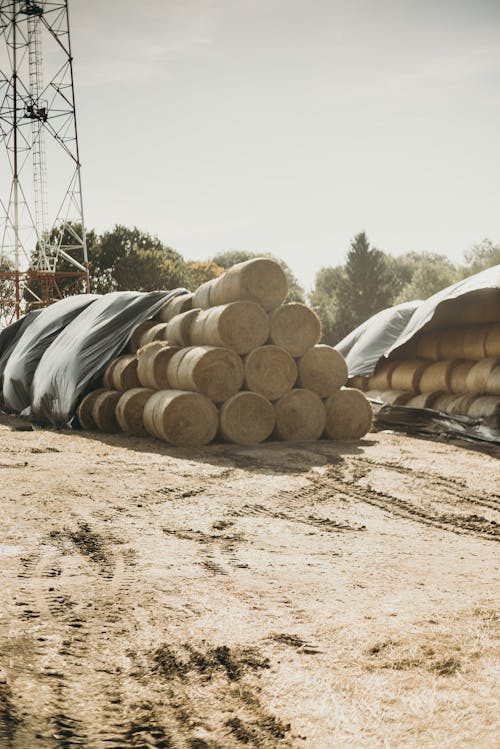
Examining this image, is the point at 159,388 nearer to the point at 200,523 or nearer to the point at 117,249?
the point at 200,523

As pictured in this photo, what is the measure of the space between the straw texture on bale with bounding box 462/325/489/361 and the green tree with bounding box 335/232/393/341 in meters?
40.5

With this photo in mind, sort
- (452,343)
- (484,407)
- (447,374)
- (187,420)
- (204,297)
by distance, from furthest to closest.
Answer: (452,343), (447,374), (204,297), (484,407), (187,420)

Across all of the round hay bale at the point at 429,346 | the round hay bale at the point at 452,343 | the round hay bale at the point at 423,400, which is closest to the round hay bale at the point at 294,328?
the round hay bale at the point at 423,400

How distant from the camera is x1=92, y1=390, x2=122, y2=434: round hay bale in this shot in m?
13.1

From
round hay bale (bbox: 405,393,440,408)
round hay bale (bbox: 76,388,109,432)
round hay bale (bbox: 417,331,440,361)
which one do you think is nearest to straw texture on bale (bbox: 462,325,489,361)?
round hay bale (bbox: 417,331,440,361)

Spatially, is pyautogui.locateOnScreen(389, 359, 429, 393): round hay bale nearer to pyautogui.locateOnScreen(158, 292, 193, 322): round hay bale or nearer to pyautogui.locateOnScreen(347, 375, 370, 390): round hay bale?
pyautogui.locateOnScreen(347, 375, 370, 390): round hay bale

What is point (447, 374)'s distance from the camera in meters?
14.3

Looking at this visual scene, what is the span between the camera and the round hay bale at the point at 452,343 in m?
14.7

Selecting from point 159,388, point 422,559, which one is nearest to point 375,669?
point 422,559

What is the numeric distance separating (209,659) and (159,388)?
9258mm

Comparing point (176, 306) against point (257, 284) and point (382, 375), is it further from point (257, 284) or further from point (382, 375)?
point (382, 375)

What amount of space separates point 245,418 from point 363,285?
4619cm

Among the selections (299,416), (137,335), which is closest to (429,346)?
(299,416)

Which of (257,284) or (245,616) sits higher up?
(257,284)
